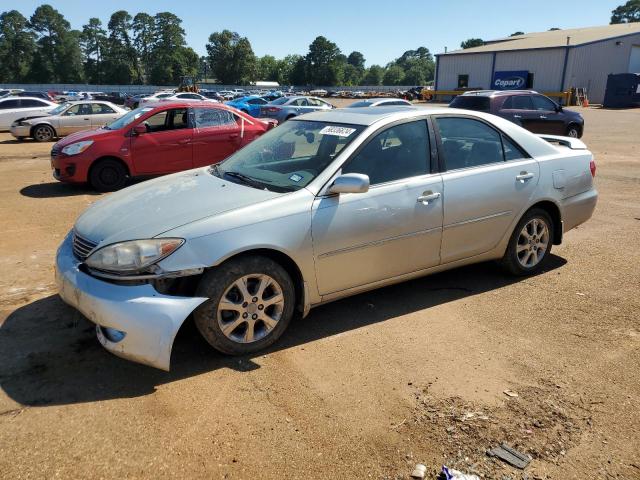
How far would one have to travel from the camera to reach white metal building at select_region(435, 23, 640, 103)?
159ft

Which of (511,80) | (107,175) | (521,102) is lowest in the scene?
(107,175)

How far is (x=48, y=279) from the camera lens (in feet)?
16.0

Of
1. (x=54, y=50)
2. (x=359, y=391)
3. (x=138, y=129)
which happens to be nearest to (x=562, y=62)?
(x=138, y=129)

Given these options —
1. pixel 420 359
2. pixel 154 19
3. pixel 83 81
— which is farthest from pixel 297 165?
pixel 154 19

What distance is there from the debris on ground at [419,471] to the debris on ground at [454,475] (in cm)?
9

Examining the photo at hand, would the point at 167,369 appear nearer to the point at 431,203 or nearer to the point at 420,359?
the point at 420,359

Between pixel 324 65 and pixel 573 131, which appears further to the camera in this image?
pixel 324 65

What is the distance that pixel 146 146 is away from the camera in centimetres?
921

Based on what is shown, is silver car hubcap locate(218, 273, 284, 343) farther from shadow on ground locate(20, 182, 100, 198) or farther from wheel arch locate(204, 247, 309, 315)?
shadow on ground locate(20, 182, 100, 198)

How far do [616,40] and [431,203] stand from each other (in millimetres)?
57275

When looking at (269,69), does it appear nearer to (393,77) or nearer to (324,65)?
(324,65)

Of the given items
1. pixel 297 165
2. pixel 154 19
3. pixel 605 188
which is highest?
pixel 154 19

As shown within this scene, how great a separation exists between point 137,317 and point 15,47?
132 meters

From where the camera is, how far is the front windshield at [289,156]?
385 cm
